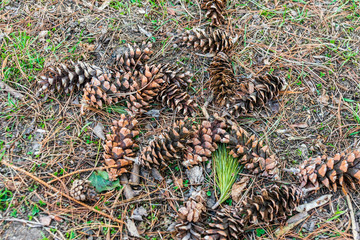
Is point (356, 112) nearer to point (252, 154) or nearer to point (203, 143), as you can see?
point (252, 154)

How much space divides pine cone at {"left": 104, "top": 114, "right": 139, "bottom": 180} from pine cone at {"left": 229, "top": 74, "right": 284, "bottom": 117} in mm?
834

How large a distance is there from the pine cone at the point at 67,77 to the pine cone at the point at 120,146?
0.48 metres

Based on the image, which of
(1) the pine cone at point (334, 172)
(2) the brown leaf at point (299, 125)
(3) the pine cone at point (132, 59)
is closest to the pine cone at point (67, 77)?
(3) the pine cone at point (132, 59)

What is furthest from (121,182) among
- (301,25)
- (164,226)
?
(301,25)

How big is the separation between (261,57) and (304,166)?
1060mm

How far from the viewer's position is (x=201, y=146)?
2.02 m

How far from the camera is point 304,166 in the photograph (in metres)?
2.00

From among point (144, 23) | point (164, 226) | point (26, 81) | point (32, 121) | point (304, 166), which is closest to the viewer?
point (164, 226)

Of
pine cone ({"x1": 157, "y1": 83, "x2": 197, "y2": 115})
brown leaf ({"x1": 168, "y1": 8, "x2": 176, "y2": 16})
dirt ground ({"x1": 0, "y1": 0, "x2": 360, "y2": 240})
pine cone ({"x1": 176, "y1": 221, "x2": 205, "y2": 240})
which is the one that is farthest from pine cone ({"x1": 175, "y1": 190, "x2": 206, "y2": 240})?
brown leaf ({"x1": 168, "y1": 8, "x2": 176, "y2": 16})

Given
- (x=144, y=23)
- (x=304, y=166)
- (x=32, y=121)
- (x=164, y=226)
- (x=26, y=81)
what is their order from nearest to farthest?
(x=164, y=226)
(x=304, y=166)
(x=32, y=121)
(x=26, y=81)
(x=144, y=23)

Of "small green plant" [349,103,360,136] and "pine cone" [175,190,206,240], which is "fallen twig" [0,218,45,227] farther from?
"small green plant" [349,103,360,136]

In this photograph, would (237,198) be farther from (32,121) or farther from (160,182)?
(32,121)

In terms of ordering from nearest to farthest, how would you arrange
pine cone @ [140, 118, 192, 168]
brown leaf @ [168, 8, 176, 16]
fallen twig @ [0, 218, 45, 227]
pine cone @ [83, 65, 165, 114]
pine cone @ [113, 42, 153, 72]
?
fallen twig @ [0, 218, 45, 227] < pine cone @ [140, 118, 192, 168] < pine cone @ [83, 65, 165, 114] < pine cone @ [113, 42, 153, 72] < brown leaf @ [168, 8, 176, 16]

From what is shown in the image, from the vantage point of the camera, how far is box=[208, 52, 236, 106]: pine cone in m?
2.19
